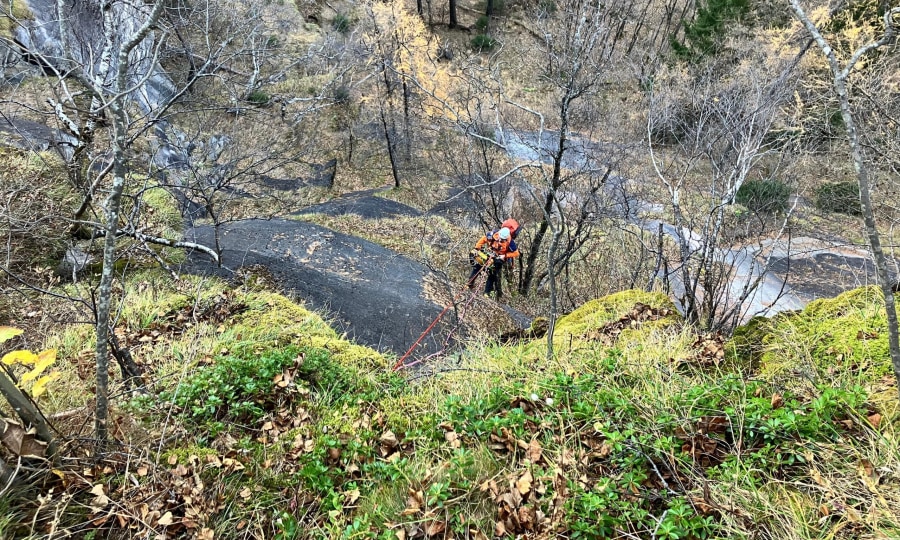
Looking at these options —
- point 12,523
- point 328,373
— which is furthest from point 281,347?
point 12,523

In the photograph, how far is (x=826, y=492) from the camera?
172 cm

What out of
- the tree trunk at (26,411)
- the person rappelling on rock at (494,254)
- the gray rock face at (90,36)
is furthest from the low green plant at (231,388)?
the person rappelling on rock at (494,254)

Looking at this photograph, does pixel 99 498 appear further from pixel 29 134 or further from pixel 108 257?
pixel 29 134

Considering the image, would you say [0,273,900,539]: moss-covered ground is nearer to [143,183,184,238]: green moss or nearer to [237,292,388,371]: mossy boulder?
[237,292,388,371]: mossy boulder

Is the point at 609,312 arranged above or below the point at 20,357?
below

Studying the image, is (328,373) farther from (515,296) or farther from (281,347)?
(515,296)

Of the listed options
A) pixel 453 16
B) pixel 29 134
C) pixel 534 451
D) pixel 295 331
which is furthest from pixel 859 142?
pixel 453 16

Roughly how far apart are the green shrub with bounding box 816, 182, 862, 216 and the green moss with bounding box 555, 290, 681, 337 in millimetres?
15703

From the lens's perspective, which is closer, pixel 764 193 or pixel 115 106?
pixel 115 106

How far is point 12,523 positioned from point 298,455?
1.17 meters

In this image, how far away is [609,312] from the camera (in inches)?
188

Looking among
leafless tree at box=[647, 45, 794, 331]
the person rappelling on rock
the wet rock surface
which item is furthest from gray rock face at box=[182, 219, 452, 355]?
the wet rock surface

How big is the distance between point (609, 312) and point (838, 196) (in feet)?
54.0

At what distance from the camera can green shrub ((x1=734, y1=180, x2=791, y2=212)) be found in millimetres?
12844
